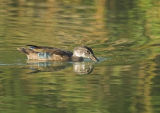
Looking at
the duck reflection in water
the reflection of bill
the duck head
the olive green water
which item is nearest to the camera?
the olive green water

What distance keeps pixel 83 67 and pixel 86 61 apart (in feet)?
3.11

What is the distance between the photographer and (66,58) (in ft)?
49.6

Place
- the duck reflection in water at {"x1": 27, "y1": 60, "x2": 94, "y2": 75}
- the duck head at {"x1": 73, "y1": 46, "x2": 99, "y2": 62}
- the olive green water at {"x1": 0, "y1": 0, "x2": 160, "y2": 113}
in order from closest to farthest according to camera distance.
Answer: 1. the olive green water at {"x1": 0, "y1": 0, "x2": 160, "y2": 113}
2. the duck reflection in water at {"x1": 27, "y1": 60, "x2": 94, "y2": 75}
3. the duck head at {"x1": 73, "y1": 46, "x2": 99, "y2": 62}

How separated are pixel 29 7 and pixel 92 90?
39.1 ft

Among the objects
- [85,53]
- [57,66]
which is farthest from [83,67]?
[85,53]

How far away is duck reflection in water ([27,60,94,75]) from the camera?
45.6 ft

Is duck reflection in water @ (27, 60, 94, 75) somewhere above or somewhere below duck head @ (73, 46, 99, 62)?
below

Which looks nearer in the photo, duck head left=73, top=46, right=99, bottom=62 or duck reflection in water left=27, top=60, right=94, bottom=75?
duck reflection in water left=27, top=60, right=94, bottom=75

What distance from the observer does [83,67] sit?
1441 centimetres

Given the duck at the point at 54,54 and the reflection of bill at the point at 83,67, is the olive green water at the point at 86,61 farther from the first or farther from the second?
the duck at the point at 54,54

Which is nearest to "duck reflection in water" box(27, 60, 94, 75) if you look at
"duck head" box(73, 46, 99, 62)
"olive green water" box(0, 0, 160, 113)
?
"olive green water" box(0, 0, 160, 113)

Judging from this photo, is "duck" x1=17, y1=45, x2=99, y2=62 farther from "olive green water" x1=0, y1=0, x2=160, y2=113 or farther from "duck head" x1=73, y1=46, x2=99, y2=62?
"olive green water" x1=0, y1=0, x2=160, y2=113

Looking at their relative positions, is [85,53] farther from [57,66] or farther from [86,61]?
[57,66]

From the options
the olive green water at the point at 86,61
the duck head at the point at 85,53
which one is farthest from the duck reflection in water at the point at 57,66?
the duck head at the point at 85,53
